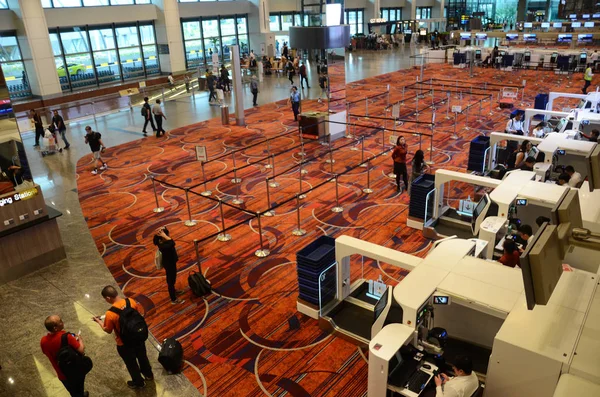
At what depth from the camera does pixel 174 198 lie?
11.6 meters

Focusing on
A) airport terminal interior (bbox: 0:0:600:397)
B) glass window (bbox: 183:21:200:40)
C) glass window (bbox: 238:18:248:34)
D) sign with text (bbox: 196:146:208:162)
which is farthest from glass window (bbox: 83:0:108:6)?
sign with text (bbox: 196:146:208:162)

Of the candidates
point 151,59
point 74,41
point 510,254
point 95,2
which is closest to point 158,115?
point 74,41

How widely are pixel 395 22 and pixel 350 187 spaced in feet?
132

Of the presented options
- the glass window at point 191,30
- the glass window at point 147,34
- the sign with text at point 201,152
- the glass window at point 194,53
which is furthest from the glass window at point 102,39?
the sign with text at point 201,152

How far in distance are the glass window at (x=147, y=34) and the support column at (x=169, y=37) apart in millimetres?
337

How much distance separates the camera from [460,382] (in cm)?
462

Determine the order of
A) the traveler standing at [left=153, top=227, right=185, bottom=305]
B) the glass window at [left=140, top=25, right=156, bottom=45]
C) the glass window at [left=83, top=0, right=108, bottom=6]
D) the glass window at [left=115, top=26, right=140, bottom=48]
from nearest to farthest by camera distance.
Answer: the traveler standing at [left=153, top=227, right=185, bottom=305] → the glass window at [left=83, top=0, right=108, bottom=6] → the glass window at [left=115, top=26, right=140, bottom=48] → the glass window at [left=140, top=25, right=156, bottom=45]

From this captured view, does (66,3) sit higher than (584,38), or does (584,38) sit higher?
(66,3)

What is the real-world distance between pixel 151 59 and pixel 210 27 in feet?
17.4

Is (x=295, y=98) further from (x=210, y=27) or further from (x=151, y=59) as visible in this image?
(x=210, y=27)

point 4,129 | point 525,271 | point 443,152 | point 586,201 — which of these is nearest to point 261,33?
point 443,152

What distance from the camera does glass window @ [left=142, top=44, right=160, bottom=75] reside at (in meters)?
29.2

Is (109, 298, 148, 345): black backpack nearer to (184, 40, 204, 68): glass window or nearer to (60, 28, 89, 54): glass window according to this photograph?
(60, 28, 89, 54): glass window

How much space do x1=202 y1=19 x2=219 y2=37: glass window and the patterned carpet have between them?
16287 mm
